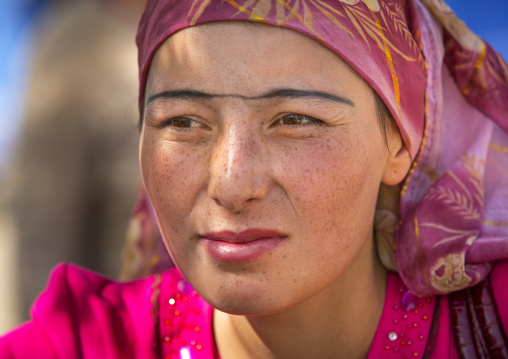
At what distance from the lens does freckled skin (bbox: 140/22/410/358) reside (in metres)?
1.67

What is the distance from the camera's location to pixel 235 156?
164 cm

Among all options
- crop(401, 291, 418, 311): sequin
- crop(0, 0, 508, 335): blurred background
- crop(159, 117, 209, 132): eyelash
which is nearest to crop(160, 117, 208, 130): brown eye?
crop(159, 117, 209, 132): eyelash

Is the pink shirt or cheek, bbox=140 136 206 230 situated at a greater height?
cheek, bbox=140 136 206 230

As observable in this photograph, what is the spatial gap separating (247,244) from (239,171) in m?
0.20

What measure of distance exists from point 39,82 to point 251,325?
11.5 feet

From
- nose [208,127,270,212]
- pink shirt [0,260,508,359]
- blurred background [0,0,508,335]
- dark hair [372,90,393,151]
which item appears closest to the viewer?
nose [208,127,270,212]

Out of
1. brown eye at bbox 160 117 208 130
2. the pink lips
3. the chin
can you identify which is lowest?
the chin

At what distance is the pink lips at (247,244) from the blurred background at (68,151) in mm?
3024

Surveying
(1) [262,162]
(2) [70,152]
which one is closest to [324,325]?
(1) [262,162]

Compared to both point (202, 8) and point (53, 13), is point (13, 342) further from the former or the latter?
point (53, 13)

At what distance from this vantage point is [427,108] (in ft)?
6.74

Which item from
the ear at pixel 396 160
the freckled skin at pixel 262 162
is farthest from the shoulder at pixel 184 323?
the ear at pixel 396 160

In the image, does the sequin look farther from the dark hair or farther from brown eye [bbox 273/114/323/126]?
brown eye [bbox 273/114/323/126]

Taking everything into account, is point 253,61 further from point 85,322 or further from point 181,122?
point 85,322
